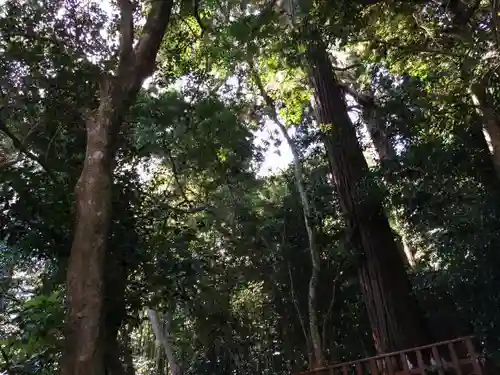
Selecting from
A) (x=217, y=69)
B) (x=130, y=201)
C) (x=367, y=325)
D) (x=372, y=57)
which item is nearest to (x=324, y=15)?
(x=372, y=57)

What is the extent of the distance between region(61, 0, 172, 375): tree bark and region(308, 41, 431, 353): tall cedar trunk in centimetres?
214

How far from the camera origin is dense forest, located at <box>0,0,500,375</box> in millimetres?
3842

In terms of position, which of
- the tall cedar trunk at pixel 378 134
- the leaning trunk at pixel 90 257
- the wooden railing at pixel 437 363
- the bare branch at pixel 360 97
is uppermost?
the bare branch at pixel 360 97

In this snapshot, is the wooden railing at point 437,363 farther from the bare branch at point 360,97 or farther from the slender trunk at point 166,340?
the slender trunk at point 166,340

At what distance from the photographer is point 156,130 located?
5.94 metres

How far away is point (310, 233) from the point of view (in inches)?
240

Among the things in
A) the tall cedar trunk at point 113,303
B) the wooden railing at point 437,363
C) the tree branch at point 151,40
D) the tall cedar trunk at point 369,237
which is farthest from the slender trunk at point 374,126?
the tall cedar trunk at point 113,303

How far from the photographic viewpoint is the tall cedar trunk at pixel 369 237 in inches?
210

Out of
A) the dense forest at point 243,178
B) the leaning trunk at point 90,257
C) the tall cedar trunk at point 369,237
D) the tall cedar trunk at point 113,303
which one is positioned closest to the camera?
the leaning trunk at point 90,257

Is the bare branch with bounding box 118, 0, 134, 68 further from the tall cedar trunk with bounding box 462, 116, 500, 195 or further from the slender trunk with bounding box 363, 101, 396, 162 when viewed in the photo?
the slender trunk with bounding box 363, 101, 396, 162

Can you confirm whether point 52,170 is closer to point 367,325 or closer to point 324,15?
point 324,15

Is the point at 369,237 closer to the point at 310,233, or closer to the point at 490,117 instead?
the point at 310,233

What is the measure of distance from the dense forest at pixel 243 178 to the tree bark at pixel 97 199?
0.04 feet

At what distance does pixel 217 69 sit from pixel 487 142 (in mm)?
3328
